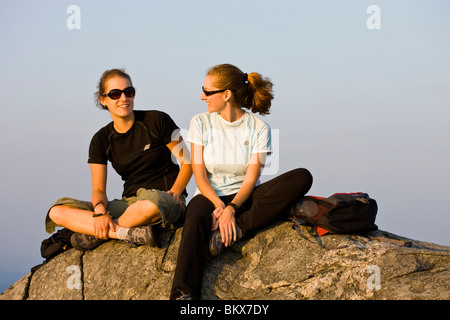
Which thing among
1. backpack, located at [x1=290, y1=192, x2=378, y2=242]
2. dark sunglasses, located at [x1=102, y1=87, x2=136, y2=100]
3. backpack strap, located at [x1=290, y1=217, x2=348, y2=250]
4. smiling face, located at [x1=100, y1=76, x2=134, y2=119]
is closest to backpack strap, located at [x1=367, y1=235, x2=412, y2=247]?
backpack, located at [x1=290, y1=192, x2=378, y2=242]

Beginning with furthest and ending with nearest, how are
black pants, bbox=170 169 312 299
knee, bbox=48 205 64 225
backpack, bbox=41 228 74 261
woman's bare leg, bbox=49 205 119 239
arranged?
backpack, bbox=41 228 74 261 → knee, bbox=48 205 64 225 → woman's bare leg, bbox=49 205 119 239 → black pants, bbox=170 169 312 299

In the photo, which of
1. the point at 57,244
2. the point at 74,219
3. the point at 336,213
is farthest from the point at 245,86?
the point at 57,244

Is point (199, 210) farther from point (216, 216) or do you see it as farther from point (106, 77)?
point (106, 77)

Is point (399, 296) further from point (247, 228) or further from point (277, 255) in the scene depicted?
point (247, 228)

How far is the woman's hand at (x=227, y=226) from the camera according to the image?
18.6 ft

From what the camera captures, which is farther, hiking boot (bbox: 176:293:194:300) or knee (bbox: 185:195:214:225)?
knee (bbox: 185:195:214:225)

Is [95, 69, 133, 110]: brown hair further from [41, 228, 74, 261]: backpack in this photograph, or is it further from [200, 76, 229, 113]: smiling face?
[41, 228, 74, 261]: backpack

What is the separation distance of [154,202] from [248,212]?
1056mm

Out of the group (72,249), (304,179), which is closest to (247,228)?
(304,179)

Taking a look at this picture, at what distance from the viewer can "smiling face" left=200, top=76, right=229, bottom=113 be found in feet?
20.6

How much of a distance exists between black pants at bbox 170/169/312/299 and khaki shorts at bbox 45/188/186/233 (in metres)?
0.26
